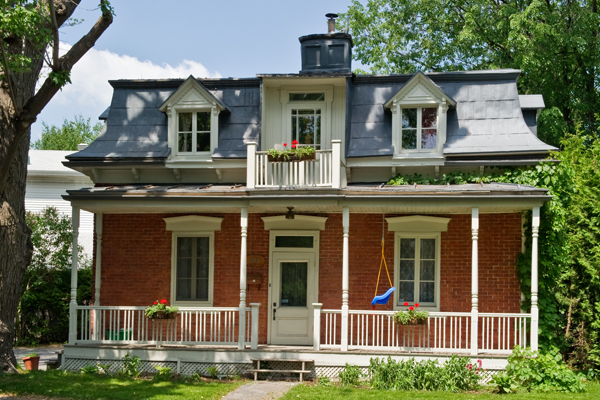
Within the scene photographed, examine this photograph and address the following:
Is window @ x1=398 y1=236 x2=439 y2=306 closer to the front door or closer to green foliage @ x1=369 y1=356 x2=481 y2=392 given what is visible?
the front door

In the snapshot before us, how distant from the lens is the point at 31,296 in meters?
19.9

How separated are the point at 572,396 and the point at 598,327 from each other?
2.85 m

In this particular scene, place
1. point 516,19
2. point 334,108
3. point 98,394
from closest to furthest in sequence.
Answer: point 98,394 → point 334,108 → point 516,19

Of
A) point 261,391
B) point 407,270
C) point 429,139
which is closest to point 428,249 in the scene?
point 407,270

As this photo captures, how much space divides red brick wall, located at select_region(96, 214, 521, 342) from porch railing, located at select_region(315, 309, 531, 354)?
0.41 m

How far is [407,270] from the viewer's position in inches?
589

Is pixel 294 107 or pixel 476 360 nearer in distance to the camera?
pixel 476 360

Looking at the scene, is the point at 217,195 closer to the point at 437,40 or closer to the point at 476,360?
the point at 476,360

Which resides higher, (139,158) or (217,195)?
(139,158)

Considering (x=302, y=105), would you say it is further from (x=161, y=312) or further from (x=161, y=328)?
(x=161, y=328)

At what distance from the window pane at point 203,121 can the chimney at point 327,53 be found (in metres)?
2.73

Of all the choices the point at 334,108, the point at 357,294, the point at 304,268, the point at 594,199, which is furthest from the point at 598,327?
the point at 334,108

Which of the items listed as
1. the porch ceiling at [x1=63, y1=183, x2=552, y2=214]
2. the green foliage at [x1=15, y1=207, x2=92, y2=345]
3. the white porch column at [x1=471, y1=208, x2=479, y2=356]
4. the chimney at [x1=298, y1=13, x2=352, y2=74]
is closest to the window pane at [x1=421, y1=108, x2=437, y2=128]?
the porch ceiling at [x1=63, y1=183, x2=552, y2=214]

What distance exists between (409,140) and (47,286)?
12290 mm
